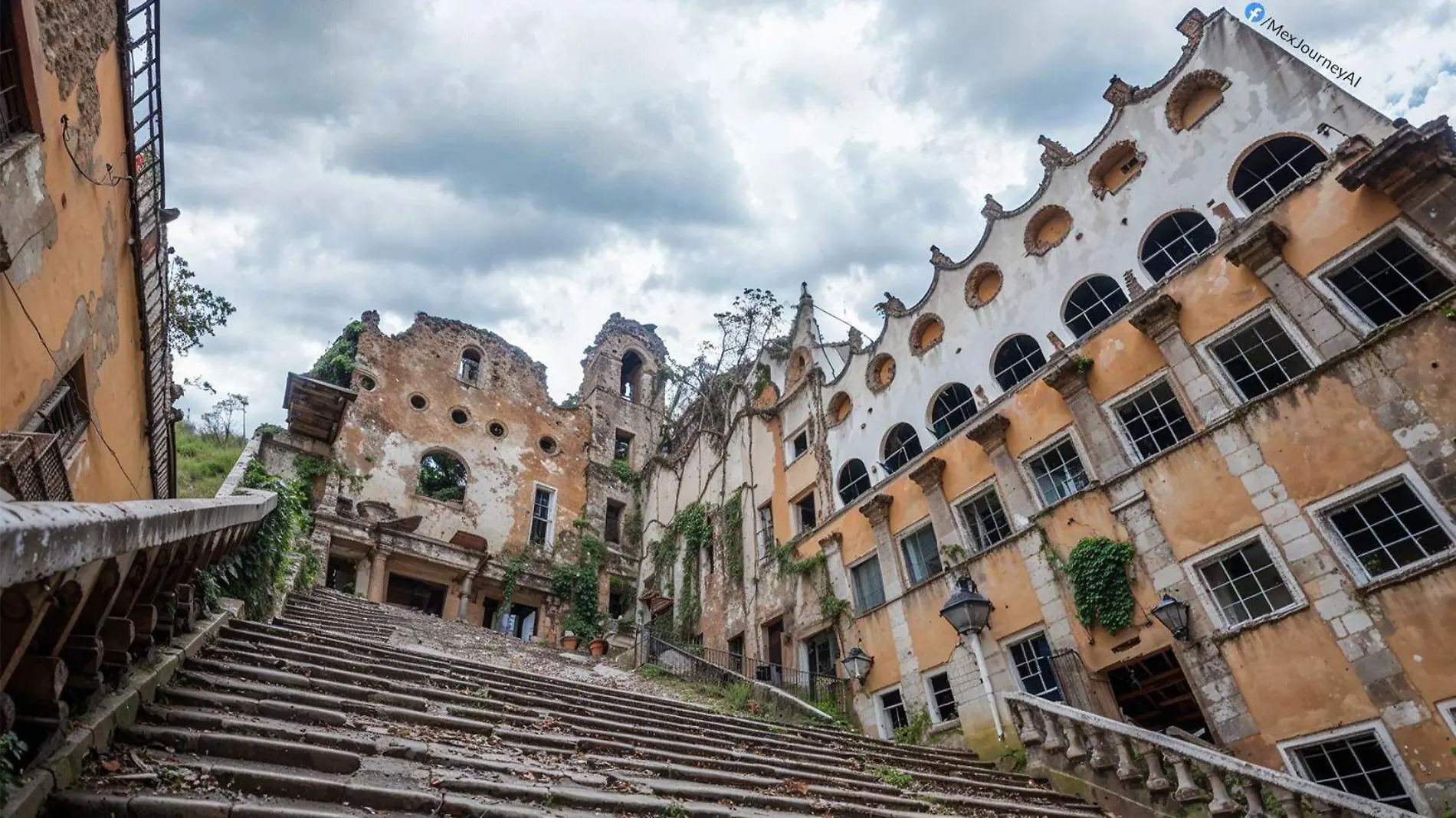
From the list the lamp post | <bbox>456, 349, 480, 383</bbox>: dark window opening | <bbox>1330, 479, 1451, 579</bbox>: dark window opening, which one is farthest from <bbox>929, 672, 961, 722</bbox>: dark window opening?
<bbox>456, 349, 480, 383</bbox>: dark window opening

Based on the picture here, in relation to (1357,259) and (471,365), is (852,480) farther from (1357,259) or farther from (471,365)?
(471,365)

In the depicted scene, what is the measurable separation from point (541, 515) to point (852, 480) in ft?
45.4

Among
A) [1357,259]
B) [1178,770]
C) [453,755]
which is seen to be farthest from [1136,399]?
[453,755]

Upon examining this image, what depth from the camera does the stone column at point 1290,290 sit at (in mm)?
10961

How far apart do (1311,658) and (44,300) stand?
15610 millimetres

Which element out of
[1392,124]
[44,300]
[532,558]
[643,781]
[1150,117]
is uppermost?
[1150,117]

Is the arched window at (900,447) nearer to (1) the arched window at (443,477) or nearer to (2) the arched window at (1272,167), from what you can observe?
(2) the arched window at (1272,167)

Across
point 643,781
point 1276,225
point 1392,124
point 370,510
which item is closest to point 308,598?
point 370,510

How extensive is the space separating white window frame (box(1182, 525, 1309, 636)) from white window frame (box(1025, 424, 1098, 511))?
89.5 inches

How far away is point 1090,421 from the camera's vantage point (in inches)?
548

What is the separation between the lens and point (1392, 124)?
37.3 ft

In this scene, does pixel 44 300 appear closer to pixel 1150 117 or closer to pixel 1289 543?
pixel 1289 543

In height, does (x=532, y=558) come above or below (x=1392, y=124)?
above

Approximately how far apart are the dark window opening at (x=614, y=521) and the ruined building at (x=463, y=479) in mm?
76
